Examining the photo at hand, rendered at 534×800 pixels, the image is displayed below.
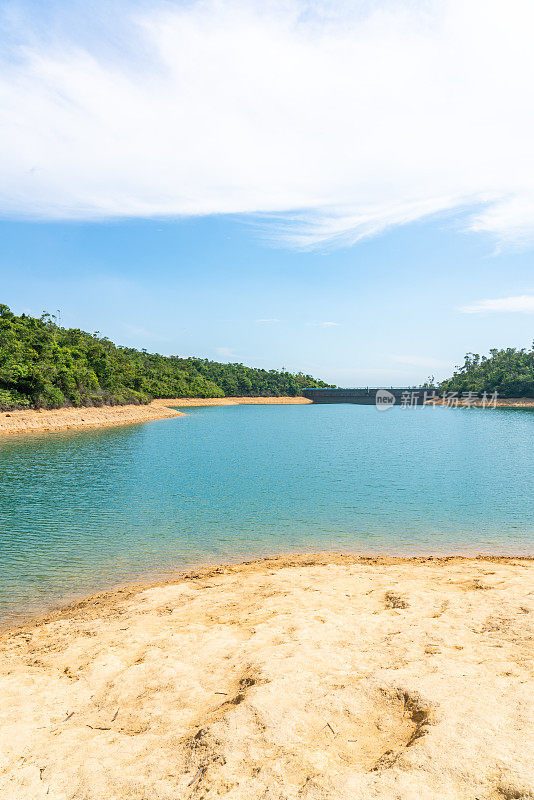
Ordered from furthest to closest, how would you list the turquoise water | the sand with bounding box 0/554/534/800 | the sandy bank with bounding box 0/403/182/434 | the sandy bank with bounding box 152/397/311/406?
the sandy bank with bounding box 152/397/311/406
the sandy bank with bounding box 0/403/182/434
the turquoise water
the sand with bounding box 0/554/534/800

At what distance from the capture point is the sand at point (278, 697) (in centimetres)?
371

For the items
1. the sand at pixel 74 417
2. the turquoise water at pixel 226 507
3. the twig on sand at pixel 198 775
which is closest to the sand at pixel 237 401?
the sand at pixel 74 417

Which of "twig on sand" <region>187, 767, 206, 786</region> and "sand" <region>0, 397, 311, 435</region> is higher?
"twig on sand" <region>187, 767, 206, 786</region>

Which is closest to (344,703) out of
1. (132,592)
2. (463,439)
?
(132,592)

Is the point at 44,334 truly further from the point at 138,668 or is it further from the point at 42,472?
the point at 138,668

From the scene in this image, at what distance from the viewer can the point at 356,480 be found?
22453 mm

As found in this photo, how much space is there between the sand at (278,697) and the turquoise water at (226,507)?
364 centimetres

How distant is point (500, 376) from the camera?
381ft

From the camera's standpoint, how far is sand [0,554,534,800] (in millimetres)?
3711

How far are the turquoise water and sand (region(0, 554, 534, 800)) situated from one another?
3635 millimetres

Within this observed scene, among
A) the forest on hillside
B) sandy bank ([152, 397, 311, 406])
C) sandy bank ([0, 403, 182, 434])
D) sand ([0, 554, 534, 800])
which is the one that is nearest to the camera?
sand ([0, 554, 534, 800])

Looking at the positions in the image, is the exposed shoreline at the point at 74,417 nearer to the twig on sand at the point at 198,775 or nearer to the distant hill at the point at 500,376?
the twig on sand at the point at 198,775

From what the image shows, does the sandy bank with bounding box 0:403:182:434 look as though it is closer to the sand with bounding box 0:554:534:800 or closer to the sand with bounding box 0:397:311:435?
the sand with bounding box 0:397:311:435

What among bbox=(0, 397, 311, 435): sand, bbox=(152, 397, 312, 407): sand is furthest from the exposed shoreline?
bbox=(152, 397, 312, 407): sand
